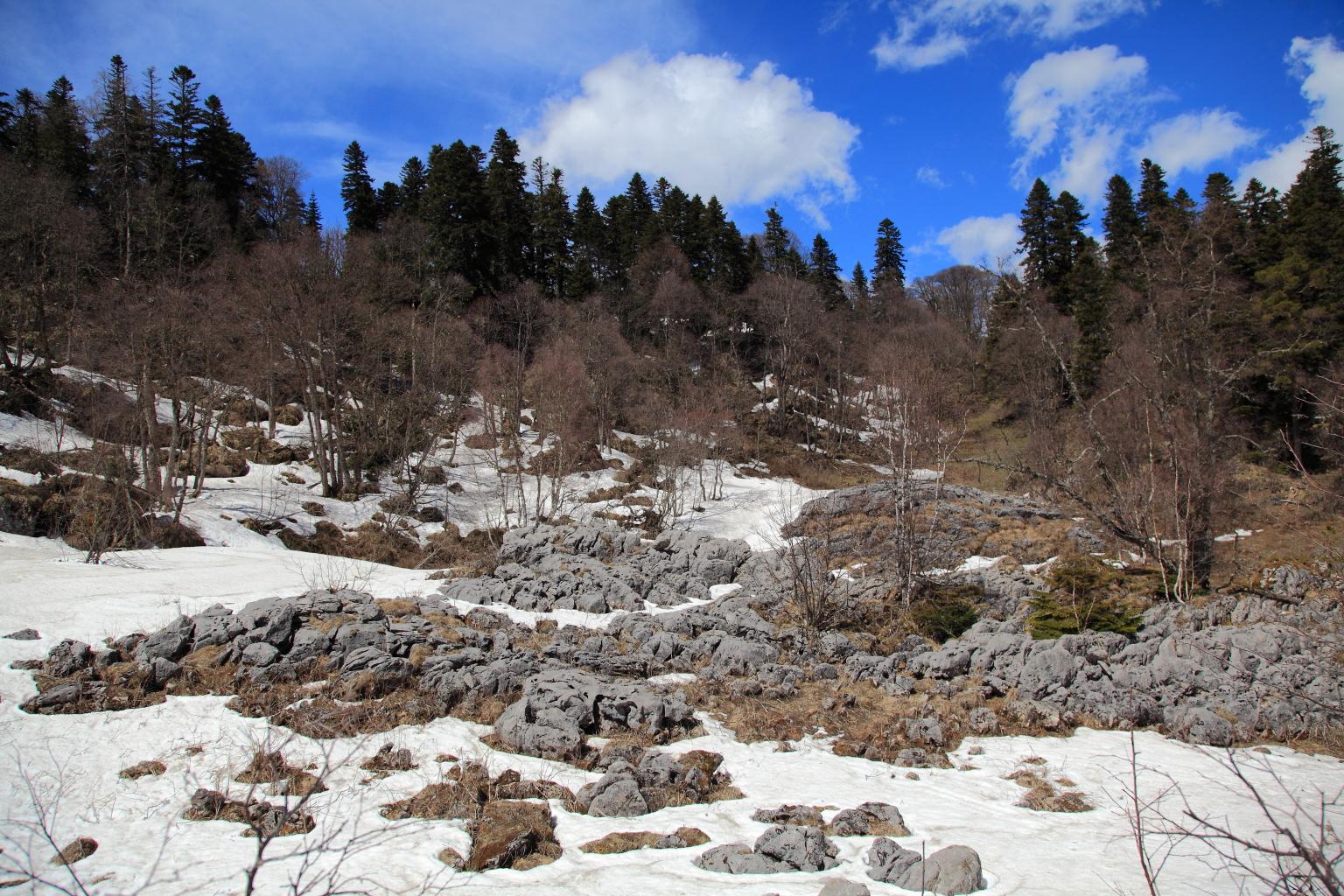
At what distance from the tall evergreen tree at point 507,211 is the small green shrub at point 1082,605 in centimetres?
4221

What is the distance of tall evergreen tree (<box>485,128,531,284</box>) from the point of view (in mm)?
49062

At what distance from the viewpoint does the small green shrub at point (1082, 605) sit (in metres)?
11.0

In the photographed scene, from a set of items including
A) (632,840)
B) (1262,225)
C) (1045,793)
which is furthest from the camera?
(1262,225)

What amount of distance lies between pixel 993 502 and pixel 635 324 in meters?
32.6

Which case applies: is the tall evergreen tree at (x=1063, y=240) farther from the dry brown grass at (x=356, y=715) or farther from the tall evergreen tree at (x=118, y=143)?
the tall evergreen tree at (x=118, y=143)

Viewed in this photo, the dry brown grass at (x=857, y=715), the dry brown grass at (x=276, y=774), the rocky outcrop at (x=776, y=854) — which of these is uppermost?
the dry brown grass at (x=276, y=774)

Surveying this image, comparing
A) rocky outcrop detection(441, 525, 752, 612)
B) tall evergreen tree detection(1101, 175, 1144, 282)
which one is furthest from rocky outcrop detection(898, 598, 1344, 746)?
tall evergreen tree detection(1101, 175, 1144, 282)

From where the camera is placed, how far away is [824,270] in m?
63.1

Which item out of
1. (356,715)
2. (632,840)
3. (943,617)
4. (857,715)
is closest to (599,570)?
(943,617)

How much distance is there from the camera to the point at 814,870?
5.45 meters

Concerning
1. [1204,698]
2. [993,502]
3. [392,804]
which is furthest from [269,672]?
[993,502]

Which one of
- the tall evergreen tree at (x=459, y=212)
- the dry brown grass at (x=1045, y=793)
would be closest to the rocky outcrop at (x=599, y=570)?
the dry brown grass at (x=1045, y=793)

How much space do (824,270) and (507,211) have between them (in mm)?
28749

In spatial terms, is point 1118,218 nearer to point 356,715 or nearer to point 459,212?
point 459,212
